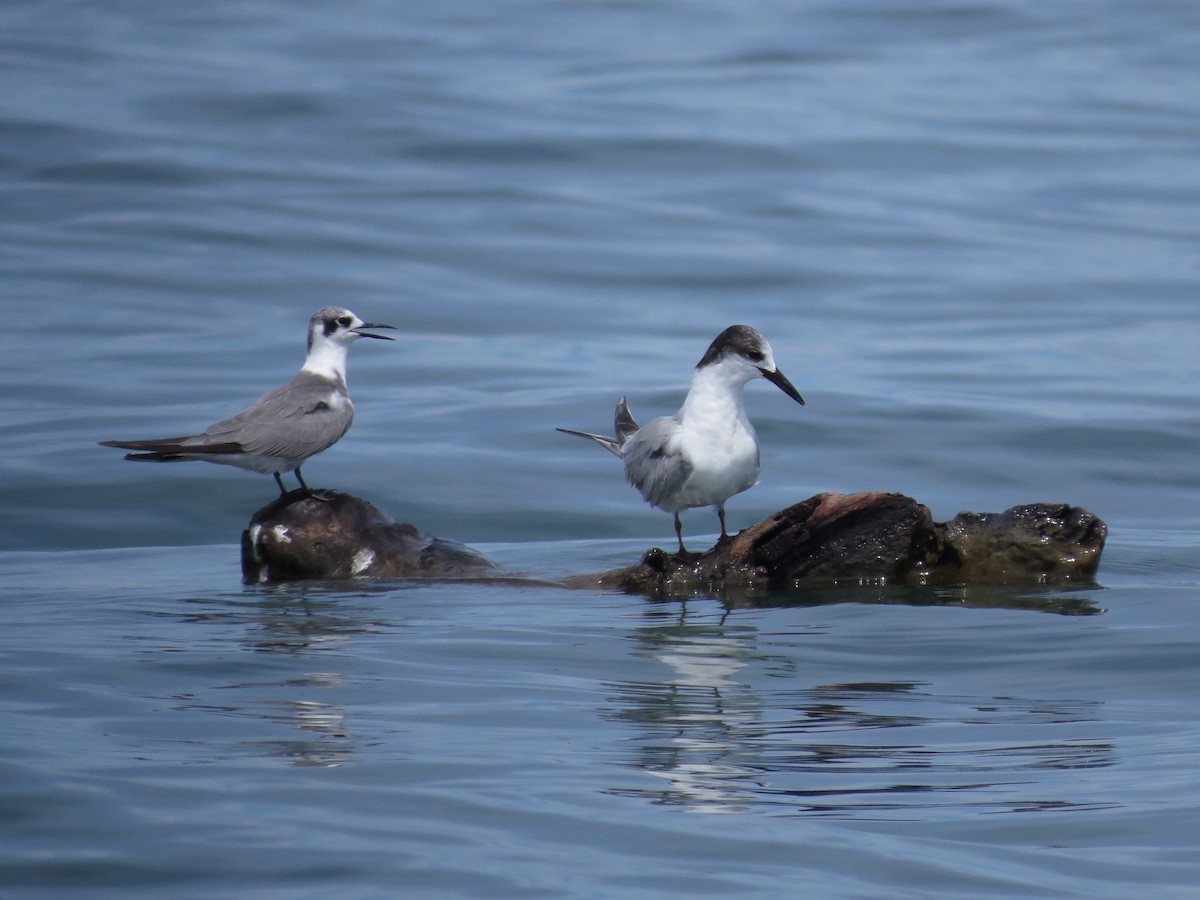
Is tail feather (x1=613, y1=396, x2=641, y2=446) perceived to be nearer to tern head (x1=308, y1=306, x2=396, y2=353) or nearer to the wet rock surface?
tern head (x1=308, y1=306, x2=396, y2=353)

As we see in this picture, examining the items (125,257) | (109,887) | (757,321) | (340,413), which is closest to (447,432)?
(340,413)

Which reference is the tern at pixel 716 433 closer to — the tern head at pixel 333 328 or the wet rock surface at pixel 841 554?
the wet rock surface at pixel 841 554

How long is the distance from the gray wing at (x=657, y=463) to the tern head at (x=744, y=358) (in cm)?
38

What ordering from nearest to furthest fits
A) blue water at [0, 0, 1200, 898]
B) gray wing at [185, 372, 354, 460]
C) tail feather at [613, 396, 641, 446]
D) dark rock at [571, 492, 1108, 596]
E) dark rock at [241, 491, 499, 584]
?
blue water at [0, 0, 1200, 898]
dark rock at [571, 492, 1108, 596]
dark rock at [241, 491, 499, 584]
gray wing at [185, 372, 354, 460]
tail feather at [613, 396, 641, 446]

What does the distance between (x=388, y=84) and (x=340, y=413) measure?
71.5 feet

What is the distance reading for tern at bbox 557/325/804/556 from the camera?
28.3 feet

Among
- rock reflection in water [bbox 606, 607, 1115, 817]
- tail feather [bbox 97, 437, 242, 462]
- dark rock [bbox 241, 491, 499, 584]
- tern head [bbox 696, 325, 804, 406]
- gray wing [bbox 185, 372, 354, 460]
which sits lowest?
rock reflection in water [bbox 606, 607, 1115, 817]

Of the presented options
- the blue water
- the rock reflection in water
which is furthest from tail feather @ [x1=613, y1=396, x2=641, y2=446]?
the rock reflection in water

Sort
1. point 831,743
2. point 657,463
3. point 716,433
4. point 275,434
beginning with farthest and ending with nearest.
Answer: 1. point 275,434
2. point 657,463
3. point 716,433
4. point 831,743

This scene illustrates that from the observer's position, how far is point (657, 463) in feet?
29.0

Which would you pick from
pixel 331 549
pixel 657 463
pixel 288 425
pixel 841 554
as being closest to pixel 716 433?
pixel 657 463

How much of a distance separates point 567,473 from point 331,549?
12.9 ft

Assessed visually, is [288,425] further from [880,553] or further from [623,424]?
[880,553]

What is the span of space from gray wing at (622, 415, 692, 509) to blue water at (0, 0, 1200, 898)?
0.67 m
